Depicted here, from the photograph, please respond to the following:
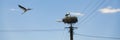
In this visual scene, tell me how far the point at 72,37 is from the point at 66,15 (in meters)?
3.83

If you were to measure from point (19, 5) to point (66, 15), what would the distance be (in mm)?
14972

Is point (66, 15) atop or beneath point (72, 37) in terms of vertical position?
atop

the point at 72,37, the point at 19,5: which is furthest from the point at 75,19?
the point at 19,5

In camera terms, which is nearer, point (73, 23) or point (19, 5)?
point (19, 5)

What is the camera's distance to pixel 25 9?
32688 millimetres

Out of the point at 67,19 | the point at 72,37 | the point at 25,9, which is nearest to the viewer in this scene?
the point at 25,9

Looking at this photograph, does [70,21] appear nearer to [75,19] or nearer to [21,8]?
[75,19]

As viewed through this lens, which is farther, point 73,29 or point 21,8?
point 73,29

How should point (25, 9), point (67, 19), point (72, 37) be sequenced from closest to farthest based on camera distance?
point (25, 9)
point (72, 37)
point (67, 19)

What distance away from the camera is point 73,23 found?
47.2 metres

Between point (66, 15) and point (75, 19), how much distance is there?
1.19 meters

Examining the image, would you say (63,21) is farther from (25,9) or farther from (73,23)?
(25,9)

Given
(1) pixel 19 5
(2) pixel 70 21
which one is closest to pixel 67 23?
(2) pixel 70 21

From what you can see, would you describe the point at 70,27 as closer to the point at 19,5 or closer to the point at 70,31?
the point at 70,31
